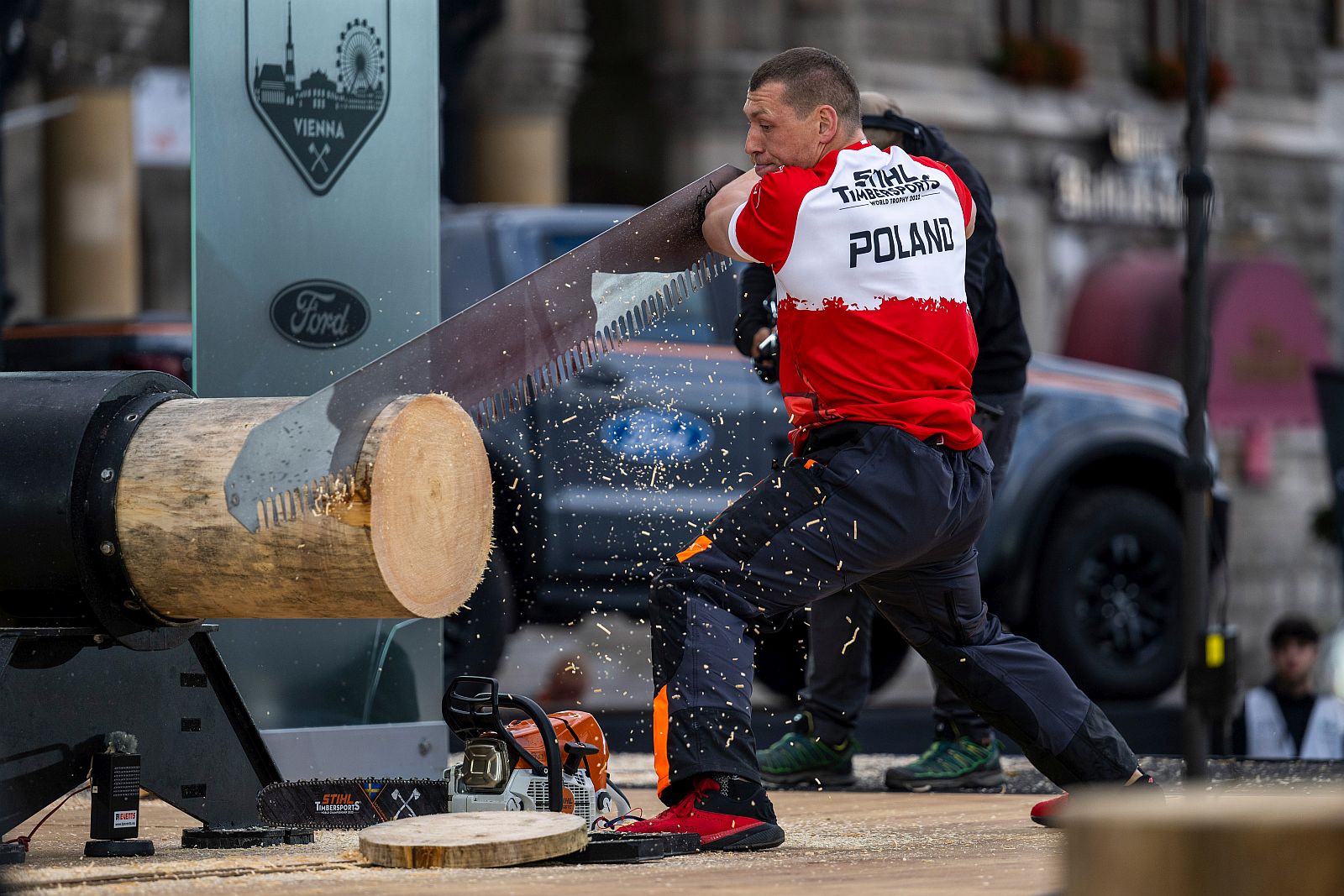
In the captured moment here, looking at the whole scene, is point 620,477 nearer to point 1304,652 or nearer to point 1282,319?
point 1304,652

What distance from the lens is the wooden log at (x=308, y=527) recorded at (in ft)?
14.6

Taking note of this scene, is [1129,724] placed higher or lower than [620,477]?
lower

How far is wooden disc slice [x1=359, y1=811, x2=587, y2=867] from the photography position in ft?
14.4

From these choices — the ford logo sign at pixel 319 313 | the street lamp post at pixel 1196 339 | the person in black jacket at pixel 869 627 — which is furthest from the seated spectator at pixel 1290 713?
the ford logo sign at pixel 319 313

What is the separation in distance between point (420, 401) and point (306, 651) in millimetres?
1694

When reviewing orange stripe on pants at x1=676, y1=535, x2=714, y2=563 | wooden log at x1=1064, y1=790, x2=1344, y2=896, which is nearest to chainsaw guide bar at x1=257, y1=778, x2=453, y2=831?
orange stripe on pants at x1=676, y1=535, x2=714, y2=563

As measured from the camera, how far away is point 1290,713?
9.36m

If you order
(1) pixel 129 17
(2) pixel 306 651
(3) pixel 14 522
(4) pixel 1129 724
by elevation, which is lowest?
(4) pixel 1129 724

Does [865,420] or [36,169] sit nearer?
[865,420]

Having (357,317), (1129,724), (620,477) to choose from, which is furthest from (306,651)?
(1129,724)

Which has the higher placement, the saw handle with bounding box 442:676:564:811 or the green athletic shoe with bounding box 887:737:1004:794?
the saw handle with bounding box 442:676:564:811

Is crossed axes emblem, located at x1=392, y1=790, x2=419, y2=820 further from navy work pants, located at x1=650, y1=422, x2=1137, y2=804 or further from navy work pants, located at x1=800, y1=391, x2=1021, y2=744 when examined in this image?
navy work pants, located at x1=800, y1=391, x2=1021, y2=744

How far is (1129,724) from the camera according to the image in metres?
9.09

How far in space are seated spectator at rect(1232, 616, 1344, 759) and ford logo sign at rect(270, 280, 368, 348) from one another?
15.9ft
